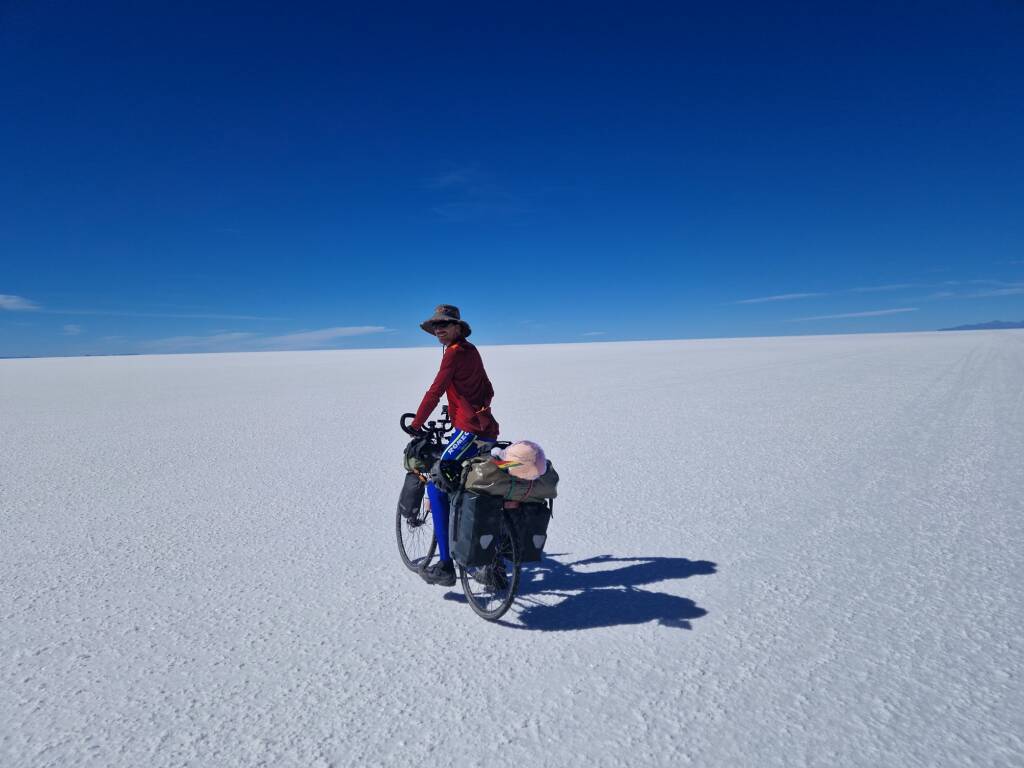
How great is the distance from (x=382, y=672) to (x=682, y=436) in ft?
24.0

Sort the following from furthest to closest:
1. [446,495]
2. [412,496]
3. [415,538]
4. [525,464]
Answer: [415,538] < [412,496] < [446,495] < [525,464]

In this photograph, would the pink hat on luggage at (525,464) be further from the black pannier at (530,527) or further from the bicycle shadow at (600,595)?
the bicycle shadow at (600,595)

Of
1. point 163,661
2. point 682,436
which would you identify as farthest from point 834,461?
point 163,661

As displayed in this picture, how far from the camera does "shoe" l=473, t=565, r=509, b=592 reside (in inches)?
142

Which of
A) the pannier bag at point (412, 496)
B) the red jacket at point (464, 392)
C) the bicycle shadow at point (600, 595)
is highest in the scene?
the red jacket at point (464, 392)

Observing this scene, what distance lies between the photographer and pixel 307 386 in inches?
813

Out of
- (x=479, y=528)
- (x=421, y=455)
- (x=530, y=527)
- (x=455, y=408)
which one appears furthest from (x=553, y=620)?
(x=455, y=408)

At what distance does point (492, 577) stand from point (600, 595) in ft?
2.78

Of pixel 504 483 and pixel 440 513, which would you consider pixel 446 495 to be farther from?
pixel 504 483

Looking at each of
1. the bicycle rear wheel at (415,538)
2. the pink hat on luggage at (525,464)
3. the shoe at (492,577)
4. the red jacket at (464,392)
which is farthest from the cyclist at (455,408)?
the pink hat on luggage at (525,464)

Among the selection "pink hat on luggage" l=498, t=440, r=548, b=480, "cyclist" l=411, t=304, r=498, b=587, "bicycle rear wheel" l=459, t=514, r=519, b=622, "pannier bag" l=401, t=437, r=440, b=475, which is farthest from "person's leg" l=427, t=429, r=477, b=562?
"pink hat on luggage" l=498, t=440, r=548, b=480

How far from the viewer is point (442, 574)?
397 cm

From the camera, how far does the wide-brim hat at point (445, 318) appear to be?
3879 mm

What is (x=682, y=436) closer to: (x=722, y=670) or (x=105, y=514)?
(x=722, y=670)
